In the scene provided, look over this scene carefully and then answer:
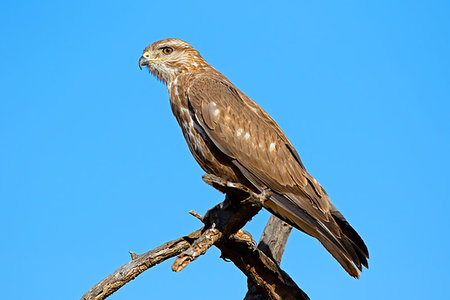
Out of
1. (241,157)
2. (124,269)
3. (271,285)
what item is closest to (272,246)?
(271,285)

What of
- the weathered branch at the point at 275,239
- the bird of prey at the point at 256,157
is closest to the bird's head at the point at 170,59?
the bird of prey at the point at 256,157

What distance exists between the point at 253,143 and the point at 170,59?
1766 millimetres

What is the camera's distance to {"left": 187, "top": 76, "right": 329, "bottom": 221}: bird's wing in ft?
20.1

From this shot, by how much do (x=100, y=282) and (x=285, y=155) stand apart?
2.45 meters

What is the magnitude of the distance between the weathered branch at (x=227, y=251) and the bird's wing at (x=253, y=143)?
71cm

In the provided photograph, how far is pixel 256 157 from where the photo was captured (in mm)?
6234

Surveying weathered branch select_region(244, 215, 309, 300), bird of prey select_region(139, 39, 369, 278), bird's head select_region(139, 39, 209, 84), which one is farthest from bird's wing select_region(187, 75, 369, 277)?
weathered branch select_region(244, 215, 309, 300)

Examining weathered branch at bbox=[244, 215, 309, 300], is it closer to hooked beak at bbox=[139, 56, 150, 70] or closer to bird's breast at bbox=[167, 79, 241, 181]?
bird's breast at bbox=[167, 79, 241, 181]

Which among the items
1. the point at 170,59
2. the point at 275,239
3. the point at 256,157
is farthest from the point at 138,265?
the point at 170,59

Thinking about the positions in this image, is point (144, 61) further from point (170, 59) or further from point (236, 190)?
point (236, 190)

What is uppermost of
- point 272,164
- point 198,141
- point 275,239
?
point 198,141

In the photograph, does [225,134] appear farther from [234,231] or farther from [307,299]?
[307,299]

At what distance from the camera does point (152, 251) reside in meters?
5.72

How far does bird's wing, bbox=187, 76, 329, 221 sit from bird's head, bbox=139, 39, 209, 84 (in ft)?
1.88
